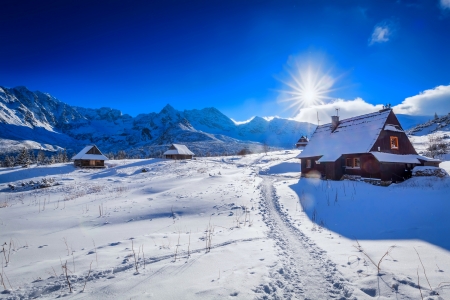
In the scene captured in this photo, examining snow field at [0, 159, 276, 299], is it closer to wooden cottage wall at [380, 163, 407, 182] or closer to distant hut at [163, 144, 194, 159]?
wooden cottage wall at [380, 163, 407, 182]

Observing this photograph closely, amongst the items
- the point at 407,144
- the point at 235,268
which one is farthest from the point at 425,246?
the point at 407,144

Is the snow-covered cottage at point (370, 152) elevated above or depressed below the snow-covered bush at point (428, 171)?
above

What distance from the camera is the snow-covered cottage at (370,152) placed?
2333 centimetres

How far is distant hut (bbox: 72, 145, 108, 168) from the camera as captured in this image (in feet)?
160

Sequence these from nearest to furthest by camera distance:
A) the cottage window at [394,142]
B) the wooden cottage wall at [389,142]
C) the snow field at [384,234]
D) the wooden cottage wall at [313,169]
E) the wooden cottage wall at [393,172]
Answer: the snow field at [384,234] < the wooden cottage wall at [393,172] < the wooden cottage wall at [389,142] < the cottage window at [394,142] < the wooden cottage wall at [313,169]

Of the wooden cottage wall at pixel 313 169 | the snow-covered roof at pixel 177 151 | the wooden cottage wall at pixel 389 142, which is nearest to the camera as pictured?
the wooden cottage wall at pixel 389 142

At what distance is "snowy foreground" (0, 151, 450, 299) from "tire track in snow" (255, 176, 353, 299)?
26mm

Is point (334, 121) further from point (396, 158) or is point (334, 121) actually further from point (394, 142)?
point (396, 158)

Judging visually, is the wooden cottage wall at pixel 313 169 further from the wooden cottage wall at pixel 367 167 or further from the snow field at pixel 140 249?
the snow field at pixel 140 249

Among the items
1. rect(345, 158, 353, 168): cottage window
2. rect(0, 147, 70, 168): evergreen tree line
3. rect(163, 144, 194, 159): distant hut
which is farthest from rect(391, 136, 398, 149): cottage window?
rect(0, 147, 70, 168): evergreen tree line

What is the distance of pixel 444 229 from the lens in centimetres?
811

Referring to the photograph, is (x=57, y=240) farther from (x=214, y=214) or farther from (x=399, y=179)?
(x=399, y=179)

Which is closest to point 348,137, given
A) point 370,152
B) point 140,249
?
point 370,152

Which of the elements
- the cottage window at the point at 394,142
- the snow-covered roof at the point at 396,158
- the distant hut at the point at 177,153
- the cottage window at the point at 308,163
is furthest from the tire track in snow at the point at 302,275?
the distant hut at the point at 177,153
